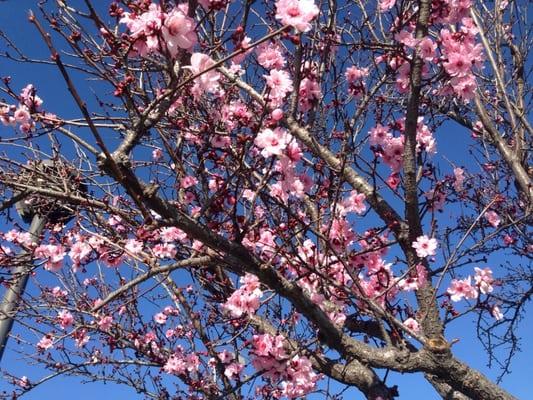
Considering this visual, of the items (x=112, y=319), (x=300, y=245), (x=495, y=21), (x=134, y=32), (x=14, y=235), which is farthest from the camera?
(x=495, y=21)

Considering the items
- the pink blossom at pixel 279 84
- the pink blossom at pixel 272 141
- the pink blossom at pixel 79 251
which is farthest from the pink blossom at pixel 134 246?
the pink blossom at pixel 279 84

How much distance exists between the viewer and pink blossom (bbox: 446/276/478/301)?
3564mm

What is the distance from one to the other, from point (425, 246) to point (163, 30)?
2245mm

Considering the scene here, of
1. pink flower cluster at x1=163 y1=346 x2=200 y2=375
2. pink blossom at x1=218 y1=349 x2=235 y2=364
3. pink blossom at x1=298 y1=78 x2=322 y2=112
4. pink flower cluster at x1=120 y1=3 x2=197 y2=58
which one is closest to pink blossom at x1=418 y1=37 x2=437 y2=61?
pink blossom at x1=298 y1=78 x2=322 y2=112

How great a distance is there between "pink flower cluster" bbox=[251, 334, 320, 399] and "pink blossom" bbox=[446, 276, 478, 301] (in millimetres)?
1193

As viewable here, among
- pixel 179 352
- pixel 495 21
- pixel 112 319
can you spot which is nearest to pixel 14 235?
pixel 112 319

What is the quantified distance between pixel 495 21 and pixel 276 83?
158 inches

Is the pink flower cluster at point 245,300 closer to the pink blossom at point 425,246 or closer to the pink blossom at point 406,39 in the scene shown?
the pink blossom at point 425,246

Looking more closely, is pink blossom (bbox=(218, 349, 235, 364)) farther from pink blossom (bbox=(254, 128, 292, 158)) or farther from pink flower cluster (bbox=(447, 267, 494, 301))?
pink blossom (bbox=(254, 128, 292, 158))

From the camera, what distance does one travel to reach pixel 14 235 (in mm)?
4535

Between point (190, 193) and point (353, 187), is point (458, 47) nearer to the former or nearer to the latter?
point (353, 187)

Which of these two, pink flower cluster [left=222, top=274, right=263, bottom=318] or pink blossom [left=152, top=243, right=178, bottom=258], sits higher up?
pink blossom [left=152, top=243, right=178, bottom=258]

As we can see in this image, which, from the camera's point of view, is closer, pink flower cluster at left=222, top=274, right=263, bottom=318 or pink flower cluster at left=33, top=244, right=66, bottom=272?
pink flower cluster at left=222, top=274, right=263, bottom=318

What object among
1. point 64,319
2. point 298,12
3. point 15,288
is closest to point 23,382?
point 64,319
